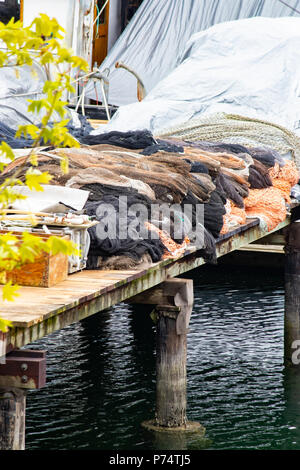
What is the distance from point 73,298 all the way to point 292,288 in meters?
5.17

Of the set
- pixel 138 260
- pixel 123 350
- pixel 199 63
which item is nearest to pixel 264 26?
pixel 199 63

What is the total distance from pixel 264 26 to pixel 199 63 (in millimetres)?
1107

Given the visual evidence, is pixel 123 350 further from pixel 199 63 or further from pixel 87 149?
pixel 199 63

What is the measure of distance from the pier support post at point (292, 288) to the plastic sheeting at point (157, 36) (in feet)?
23.8

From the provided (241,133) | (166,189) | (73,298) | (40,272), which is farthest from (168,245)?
(241,133)

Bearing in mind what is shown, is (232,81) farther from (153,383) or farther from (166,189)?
(166,189)

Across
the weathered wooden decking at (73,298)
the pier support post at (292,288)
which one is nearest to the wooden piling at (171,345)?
the weathered wooden decking at (73,298)

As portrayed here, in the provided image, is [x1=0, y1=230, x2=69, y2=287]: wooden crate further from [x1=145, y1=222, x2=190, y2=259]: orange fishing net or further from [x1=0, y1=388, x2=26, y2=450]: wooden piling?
[x1=145, y1=222, x2=190, y2=259]: orange fishing net

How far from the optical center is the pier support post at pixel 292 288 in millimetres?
9242

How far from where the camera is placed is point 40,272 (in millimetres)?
4793

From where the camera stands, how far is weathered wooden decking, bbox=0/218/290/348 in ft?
13.5

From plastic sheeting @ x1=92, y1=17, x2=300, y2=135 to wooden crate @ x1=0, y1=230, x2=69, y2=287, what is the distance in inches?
213

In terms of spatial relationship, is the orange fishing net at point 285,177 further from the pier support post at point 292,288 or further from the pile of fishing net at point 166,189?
the pier support post at point 292,288

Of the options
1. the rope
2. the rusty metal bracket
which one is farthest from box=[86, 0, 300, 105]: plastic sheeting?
the rusty metal bracket
